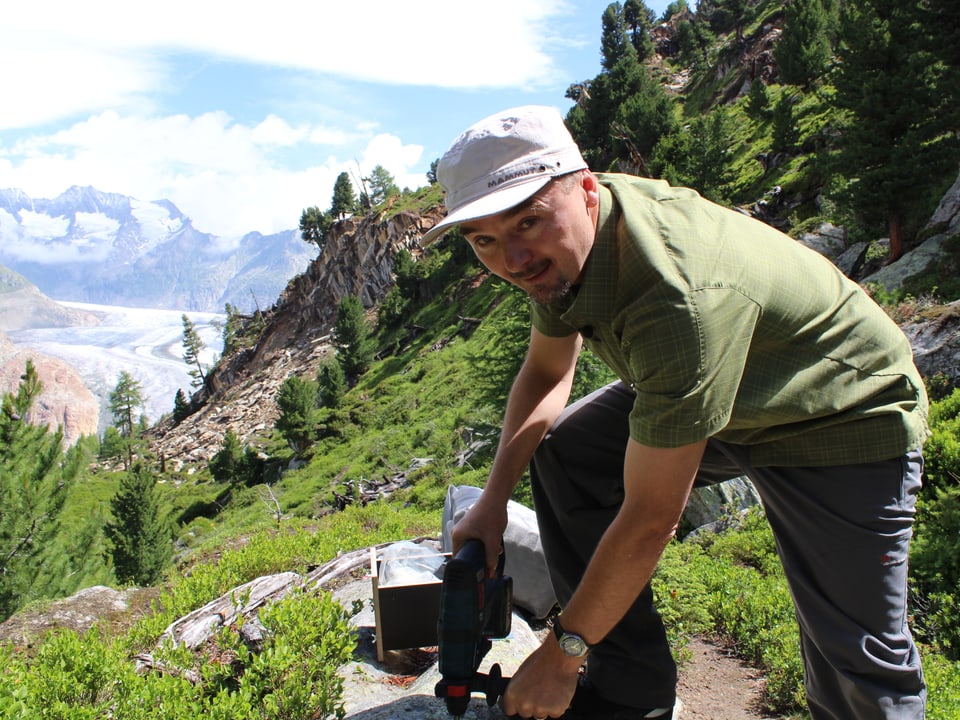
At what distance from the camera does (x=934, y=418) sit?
6.50m

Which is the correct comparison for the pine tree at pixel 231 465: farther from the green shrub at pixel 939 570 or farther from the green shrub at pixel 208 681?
the green shrub at pixel 939 570

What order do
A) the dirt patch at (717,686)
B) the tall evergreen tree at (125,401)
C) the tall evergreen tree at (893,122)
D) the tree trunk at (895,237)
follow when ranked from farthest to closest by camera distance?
1. the tall evergreen tree at (125,401)
2. the tall evergreen tree at (893,122)
3. the tree trunk at (895,237)
4. the dirt patch at (717,686)

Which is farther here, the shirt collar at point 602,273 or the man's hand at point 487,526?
the man's hand at point 487,526

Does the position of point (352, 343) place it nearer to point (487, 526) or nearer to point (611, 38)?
point (611, 38)

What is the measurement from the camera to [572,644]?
2121 mm

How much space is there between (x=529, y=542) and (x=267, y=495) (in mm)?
34142

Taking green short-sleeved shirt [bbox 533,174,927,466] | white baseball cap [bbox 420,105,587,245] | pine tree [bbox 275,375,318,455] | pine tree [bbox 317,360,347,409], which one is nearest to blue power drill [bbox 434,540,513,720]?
green short-sleeved shirt [bbox 533,174,927,466]

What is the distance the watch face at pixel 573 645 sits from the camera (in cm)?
212

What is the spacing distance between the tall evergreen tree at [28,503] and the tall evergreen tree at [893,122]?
2238cm

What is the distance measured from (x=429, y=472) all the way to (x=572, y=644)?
1714cm

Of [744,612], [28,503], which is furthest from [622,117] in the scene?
[744,612]

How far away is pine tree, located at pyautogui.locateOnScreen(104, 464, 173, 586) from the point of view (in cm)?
2169

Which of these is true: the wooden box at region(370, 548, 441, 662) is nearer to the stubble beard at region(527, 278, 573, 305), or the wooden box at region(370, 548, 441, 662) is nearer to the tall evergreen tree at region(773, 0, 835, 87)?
the stubble beard at region(527, 278, 573, 305)

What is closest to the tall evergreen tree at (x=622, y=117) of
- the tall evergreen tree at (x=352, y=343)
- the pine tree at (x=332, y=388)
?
the tall evergreen tree at (x=352, y=343)
